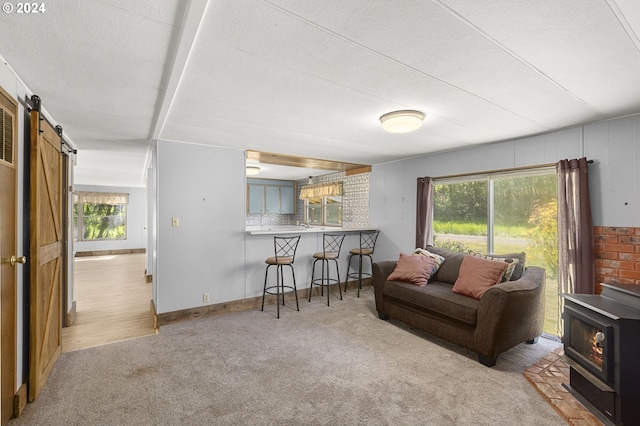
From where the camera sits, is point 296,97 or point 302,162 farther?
point 302,162

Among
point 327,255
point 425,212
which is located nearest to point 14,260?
point 327,255

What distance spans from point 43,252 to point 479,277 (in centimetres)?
388

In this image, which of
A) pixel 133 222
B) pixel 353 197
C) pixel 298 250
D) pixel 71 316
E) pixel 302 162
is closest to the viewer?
pixel 71 316

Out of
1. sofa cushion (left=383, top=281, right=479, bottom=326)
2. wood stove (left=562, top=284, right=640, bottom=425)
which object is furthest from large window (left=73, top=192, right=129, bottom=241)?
wood stove (left=562, top=284, right=640, bottom=425)

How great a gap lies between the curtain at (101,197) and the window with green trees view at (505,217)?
9306 mm

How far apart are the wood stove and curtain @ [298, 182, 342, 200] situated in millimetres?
4715

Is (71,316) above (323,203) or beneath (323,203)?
beneath

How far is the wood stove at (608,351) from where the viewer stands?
185 centimetres

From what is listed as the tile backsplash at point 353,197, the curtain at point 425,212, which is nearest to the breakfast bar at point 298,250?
the tile backsplash at point 353,197

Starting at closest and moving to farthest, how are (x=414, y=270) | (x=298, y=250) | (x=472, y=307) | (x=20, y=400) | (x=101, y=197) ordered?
(x=20, y=400), (x=472, y=307), (x=414, y=270), (x=298, y=250), (x=101, y=197)

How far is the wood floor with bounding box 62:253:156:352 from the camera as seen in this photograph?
3.30 metres

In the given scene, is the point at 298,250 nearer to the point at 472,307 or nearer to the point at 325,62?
the point at 472,307

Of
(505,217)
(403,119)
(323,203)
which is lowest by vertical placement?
(505,217)

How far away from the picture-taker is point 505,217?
385cm
